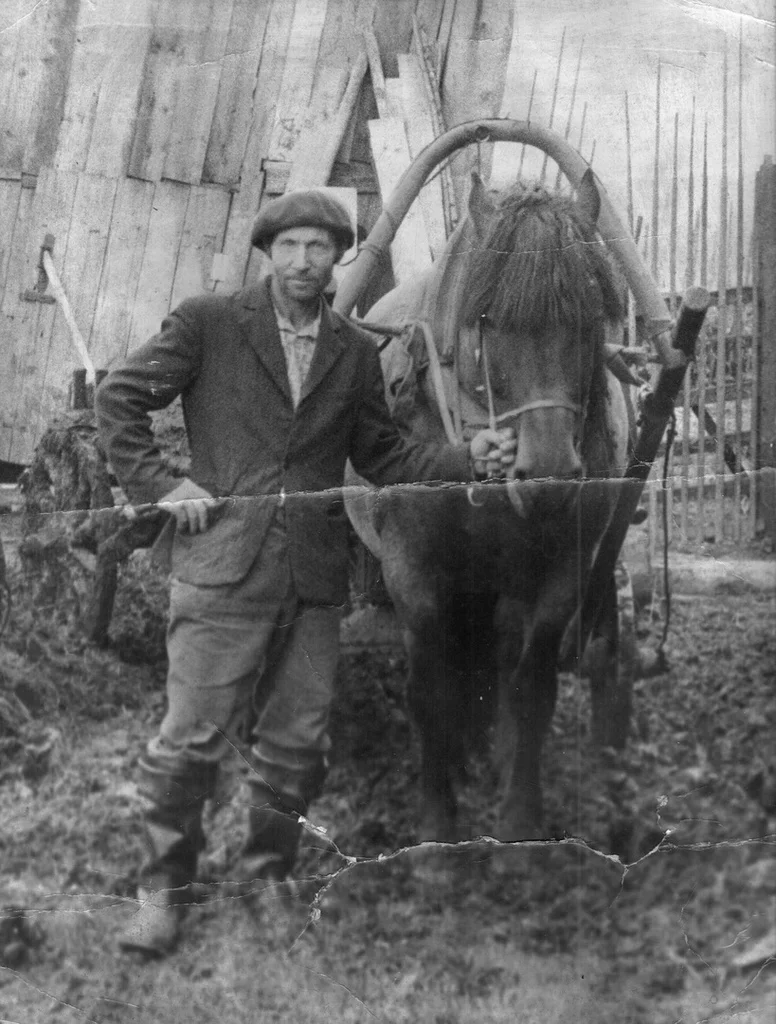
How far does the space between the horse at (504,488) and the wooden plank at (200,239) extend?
499 mm

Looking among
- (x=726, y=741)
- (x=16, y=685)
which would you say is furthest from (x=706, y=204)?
(x=16, y=685)

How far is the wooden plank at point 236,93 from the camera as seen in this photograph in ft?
11.4

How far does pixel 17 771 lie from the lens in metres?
3.57

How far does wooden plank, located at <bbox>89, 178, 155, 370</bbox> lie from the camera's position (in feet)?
11.5

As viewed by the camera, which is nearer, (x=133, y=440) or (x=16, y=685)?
(x=133, y=440)

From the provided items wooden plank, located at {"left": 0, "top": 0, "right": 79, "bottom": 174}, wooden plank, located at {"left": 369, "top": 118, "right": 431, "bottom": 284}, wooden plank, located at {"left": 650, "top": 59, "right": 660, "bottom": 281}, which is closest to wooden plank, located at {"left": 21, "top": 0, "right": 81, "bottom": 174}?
wooden plank, located at {"left": 0, "top": 0, "right": 79, "bottom": 174}

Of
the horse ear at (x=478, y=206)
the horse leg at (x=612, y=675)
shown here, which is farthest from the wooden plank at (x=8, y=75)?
the horse leg at (x=612, y=675)

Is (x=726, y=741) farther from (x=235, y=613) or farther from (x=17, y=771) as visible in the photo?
(x=17, y=771)

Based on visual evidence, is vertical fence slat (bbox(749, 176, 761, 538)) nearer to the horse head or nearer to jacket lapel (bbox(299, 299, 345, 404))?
the horse head

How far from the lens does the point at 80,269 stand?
3.56 m

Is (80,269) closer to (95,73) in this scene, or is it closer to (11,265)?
(11,265)

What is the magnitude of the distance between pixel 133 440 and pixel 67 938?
1.46m

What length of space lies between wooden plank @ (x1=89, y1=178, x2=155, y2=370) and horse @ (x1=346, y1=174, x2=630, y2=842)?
724 mm

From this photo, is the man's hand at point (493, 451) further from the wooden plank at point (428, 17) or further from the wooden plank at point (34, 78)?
the wooden plank at point (34, 78)
